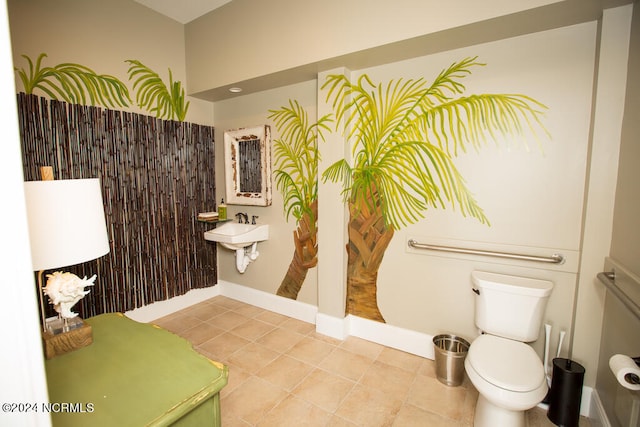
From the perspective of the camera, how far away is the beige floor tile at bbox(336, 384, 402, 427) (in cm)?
A: 177

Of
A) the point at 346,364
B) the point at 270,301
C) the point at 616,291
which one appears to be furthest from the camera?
the point at 270,301

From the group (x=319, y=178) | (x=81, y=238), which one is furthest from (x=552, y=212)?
(x=81, y=238)

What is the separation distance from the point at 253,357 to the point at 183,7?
10.5ft

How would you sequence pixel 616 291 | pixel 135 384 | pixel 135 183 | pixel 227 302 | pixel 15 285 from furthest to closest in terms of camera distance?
pixel 227 302 → pixel 135 183 → pixel 616 291 → pixel 135 384 → pixel 15 285

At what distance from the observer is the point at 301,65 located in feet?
7.74

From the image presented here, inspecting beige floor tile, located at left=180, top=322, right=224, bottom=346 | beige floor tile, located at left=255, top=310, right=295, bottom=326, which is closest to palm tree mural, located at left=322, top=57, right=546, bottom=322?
beige floor tile, located at left=255, top=310, right=295, bottom=326

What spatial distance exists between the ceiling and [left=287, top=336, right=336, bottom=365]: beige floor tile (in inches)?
124

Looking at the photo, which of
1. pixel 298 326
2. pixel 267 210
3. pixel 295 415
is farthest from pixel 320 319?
pixel 267 210

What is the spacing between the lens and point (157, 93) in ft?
9.49

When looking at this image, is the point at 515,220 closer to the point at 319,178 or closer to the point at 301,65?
the point at 319,178

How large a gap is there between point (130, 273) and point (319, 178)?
6.30 feet

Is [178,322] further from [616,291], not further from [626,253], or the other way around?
[626,253]

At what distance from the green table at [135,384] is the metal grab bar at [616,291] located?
5.50 feet

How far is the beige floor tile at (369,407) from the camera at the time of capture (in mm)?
1769
